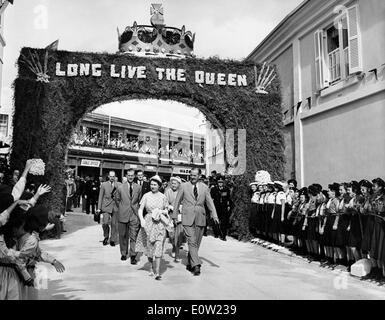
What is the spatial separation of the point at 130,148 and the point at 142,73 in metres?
20.9

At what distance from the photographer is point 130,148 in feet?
107

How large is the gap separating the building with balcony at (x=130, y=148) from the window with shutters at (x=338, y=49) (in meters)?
15.7

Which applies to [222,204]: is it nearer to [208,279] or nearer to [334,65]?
[334,65]

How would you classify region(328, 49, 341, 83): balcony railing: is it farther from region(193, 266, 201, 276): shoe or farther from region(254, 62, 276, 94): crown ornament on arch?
region(193, 266, 201, 276): shoe

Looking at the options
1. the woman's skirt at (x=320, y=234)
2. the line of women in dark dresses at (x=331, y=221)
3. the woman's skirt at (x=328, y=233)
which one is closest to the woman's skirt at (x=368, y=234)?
the line of women in dark dresses at (x=331, y=221)

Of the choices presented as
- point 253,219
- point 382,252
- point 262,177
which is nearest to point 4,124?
point 262,177

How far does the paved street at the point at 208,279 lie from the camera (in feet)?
18.5

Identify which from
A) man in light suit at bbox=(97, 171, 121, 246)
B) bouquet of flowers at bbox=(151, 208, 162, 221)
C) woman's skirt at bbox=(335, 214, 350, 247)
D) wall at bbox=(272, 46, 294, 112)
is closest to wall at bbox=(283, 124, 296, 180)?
wall at bbox=(272, 46, 294, 112)

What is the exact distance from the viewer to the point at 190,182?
7562 millimetres

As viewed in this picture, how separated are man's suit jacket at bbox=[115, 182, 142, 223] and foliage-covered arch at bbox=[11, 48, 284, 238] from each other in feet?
10.6

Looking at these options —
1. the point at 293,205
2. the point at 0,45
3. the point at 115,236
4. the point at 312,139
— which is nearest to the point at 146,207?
the point at 115,236

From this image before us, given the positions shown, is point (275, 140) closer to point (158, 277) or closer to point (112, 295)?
point (158, 277)

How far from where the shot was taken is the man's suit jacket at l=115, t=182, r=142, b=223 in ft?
27.7

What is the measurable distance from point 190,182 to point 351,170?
203 inches
